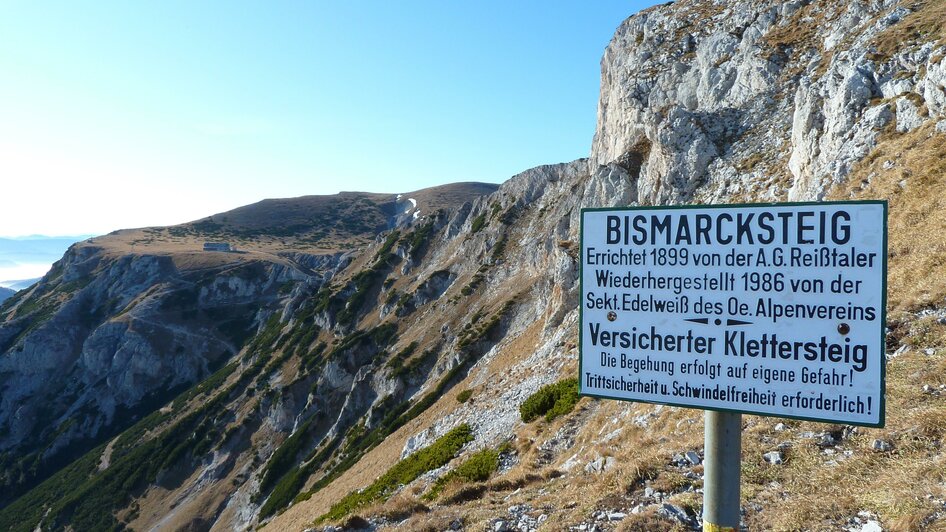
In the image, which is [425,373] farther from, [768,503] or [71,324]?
[71,324]

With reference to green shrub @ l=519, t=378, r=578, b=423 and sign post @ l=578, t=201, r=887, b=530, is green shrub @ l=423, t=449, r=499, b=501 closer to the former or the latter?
green shrub @ l=519, t=378, r=578, b=423

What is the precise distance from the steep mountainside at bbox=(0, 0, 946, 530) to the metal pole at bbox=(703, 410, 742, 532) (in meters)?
3.01

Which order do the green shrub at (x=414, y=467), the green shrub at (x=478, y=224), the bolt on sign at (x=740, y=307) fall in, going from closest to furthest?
the bolt on sign at (x=740, y=307) < the green shrub at (x=414, y=467) < the green shrub at (x=478, y=224)

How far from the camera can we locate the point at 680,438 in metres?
11.7

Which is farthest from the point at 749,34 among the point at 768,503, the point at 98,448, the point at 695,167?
the point at 98,448

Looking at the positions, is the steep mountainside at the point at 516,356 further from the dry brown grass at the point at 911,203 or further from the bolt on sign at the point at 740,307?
the bolt on sign at the point at 740,307

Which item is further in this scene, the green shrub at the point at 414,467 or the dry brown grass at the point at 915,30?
the green shrub at the point at 414,467

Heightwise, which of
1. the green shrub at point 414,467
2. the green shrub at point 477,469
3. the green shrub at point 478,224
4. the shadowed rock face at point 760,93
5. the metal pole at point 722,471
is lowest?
the green shrub at point 414,467

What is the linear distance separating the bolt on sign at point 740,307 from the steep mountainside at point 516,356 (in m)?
3.32

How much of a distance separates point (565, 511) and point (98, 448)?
419ft

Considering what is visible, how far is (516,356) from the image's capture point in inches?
1722

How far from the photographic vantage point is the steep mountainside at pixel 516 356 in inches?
382

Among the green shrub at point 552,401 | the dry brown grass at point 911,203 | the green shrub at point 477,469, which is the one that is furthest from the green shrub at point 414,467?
the dry brown grass at point 911,203

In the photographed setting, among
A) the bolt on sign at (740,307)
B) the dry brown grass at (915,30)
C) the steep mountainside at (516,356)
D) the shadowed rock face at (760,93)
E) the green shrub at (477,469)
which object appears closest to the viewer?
the bolt on sign at (740,307)
